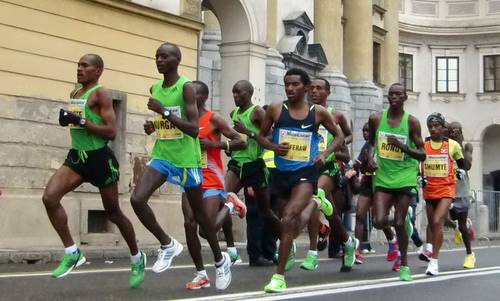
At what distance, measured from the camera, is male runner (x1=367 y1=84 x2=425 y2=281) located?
35.0ft

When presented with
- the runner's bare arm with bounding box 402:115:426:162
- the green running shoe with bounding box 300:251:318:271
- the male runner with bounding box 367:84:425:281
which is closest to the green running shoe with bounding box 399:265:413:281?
the male runner with bounding box 367:84:425:281

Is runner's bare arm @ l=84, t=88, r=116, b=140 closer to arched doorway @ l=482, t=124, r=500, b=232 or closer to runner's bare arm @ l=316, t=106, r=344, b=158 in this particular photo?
runner's bare arm @ l=316, t=106, r=344, b=158

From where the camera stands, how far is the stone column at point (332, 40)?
28531 mm

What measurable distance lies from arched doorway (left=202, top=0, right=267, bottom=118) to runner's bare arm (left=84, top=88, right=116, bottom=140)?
1346 centimetres

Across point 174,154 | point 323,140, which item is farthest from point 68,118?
point 323,140

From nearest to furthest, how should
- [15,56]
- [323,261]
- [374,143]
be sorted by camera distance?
1. [374,143]
2. [323,261]
3. [15,56]

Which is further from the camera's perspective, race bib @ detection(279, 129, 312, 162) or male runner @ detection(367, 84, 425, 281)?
male runner @ detection(367, 84, 425, 281)

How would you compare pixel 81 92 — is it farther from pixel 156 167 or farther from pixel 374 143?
pixel 374 143

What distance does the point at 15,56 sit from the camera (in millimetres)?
14672

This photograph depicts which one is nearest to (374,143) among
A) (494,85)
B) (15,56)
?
(15,56)

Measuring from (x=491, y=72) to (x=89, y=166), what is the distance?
132ft

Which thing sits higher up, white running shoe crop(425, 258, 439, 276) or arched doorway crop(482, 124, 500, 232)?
arched doorway crop(482, 124, 500, 232)

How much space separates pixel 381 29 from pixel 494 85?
13.5 meters

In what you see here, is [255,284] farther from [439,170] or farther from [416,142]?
[439,170]
